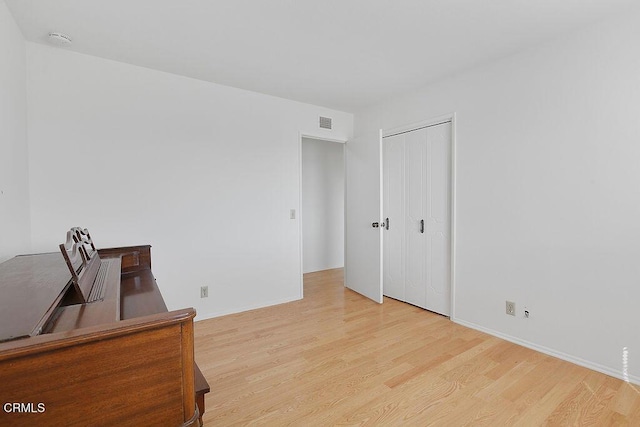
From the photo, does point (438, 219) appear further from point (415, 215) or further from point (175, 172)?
point (175, 172)

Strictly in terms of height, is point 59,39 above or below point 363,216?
above

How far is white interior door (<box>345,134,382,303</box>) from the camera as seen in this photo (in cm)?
355

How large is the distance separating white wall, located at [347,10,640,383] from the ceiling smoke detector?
10.7 ft

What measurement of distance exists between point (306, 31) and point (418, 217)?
2.19 m

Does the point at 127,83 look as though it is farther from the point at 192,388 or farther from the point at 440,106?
the point at 440,106

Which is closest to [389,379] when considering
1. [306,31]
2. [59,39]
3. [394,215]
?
[394,215]

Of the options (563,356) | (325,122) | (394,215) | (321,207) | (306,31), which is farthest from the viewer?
(321,207)

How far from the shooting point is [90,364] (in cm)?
79

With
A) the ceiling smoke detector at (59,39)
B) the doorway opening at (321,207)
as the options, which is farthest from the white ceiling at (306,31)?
the doorway opening at (321,207)

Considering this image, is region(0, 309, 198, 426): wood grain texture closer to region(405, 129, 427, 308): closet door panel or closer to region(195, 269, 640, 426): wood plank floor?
region(195, 269, 640, 426): wood plank floor

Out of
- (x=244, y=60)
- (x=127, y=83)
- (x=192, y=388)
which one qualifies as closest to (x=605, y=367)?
(x=192, y=388)

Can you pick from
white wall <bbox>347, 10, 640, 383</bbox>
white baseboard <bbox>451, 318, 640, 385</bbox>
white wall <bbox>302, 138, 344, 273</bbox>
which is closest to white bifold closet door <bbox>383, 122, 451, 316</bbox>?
white wall <bbox>347, 10, 640, 383</bbox>

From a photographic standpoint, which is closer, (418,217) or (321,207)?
(418,217)

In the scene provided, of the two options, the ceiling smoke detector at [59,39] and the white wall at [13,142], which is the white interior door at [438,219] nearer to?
the ceiling smoke detector at [59,39]
